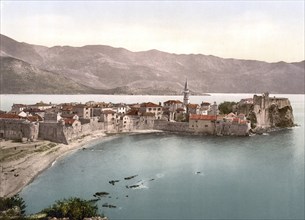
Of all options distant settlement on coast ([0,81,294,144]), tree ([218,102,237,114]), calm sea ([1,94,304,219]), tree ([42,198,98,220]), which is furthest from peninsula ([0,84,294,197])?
tree ([42,198,98,220])

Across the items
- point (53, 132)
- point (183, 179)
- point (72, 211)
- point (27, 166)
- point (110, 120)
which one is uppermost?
point (110, 120)

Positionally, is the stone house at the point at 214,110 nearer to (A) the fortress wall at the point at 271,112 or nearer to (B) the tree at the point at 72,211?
(A) the fortress wall at the point at 271,112

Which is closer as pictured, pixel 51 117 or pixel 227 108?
pixel 51 117

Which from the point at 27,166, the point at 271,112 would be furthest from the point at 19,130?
the point at 271,112

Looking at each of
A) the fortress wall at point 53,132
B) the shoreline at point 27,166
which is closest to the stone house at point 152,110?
the shoreline at point 27,166

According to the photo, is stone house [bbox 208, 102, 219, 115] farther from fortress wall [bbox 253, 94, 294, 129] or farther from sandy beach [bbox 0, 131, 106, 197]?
sandy beach [bbox 0, 131, 106, 197]

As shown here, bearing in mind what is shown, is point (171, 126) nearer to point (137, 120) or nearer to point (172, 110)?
point (137, 120)
